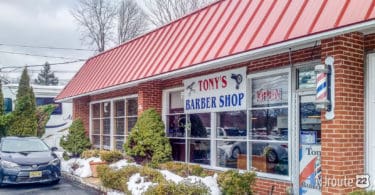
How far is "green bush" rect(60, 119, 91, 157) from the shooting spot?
54.9ft

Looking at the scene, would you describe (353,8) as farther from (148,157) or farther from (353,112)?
(148,157)

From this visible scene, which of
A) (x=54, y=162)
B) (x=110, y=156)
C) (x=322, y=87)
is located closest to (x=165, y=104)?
(x=110, y=156)

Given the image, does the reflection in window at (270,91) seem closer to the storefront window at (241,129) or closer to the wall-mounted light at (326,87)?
the storefront window at (241,129)

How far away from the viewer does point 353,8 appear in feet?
19.9

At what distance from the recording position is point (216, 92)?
10.2 m

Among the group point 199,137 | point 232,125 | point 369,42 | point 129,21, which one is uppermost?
point 129,21

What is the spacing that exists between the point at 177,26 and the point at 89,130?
879cm

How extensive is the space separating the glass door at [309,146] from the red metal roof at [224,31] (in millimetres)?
1606

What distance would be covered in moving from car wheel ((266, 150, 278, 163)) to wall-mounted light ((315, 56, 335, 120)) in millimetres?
2162

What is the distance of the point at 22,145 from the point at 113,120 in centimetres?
→ 406

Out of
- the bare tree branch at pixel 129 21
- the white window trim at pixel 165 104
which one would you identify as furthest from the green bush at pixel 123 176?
the bare tree branch at pixel 129 21

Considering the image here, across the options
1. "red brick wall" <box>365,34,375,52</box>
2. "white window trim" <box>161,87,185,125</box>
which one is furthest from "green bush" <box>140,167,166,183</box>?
"red brick wall" <box>365,34,375,52</box>

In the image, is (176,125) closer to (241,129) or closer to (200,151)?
(200,151)

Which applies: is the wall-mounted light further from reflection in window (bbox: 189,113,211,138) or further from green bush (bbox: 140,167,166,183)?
reflection in window (bbox: 189,113,211,138)
